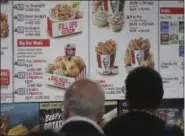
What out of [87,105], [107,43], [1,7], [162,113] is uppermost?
[1,7]

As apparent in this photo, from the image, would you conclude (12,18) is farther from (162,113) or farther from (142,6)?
(162,113)

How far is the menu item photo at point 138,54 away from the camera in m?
4.29

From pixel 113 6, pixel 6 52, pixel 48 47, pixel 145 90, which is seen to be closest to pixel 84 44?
pixel 48 47

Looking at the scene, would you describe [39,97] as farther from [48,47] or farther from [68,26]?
[68,26]

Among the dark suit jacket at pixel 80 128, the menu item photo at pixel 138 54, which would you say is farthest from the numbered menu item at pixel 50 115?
the dark suit jacket at pixel 80 128

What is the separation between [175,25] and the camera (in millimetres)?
4383

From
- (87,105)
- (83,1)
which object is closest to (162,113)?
(83,1)

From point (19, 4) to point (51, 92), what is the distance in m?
0.88

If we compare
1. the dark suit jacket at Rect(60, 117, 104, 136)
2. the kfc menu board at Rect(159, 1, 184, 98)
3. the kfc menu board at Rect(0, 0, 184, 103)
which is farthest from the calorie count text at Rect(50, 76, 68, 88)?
the dark suit jacket at Rect(60, 117, 104, 136)

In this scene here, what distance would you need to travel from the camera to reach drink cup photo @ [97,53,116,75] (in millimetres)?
4239

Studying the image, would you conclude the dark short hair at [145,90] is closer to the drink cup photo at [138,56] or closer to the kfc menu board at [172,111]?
the drink cup photo at [138,56]

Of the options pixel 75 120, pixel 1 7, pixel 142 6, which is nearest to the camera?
pixel 75 120

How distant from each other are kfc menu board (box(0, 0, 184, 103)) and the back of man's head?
2017 millimetres

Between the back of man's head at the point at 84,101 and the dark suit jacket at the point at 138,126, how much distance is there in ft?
0.98
